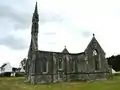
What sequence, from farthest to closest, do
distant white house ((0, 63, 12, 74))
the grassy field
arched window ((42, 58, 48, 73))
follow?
distant white house ((0, 63, 12, 74)) → arched window ((42, 58, 48, 73)) → the grassy field

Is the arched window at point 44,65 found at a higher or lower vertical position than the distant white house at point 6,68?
lower

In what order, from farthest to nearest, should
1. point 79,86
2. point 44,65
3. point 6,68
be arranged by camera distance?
1. point 6,68
2. point 44,65
3. point 79,86

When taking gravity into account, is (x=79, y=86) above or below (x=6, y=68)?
below

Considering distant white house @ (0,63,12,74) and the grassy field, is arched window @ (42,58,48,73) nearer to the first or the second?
the grassy field

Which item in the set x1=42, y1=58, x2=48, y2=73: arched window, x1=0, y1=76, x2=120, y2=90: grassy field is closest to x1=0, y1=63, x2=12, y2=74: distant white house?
x1=42, y1=58, x2=48, y2=73: arched window

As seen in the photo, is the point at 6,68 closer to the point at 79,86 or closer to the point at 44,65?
the point at 44,65

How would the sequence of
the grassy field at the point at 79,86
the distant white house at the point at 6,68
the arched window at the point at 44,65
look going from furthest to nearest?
1. the distant white house at the point at 6,68
2. the arched window at the point at 44,65
3. the grassy field at the point at 79,86

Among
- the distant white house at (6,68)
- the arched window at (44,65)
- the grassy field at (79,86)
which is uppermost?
the distant white house at (6,68)

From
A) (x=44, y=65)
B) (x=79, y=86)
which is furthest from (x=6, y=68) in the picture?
(x=79, y=86)

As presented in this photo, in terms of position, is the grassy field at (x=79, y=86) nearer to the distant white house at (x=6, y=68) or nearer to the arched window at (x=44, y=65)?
the arched window at (x=44, y=65)

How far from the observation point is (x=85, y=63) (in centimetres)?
7106

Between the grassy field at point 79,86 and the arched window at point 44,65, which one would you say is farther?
the arched window at point 44,65

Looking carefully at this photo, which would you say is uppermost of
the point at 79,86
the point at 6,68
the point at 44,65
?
the point at 6,68

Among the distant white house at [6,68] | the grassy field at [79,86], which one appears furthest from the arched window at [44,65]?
the distant white house at [6,68]
